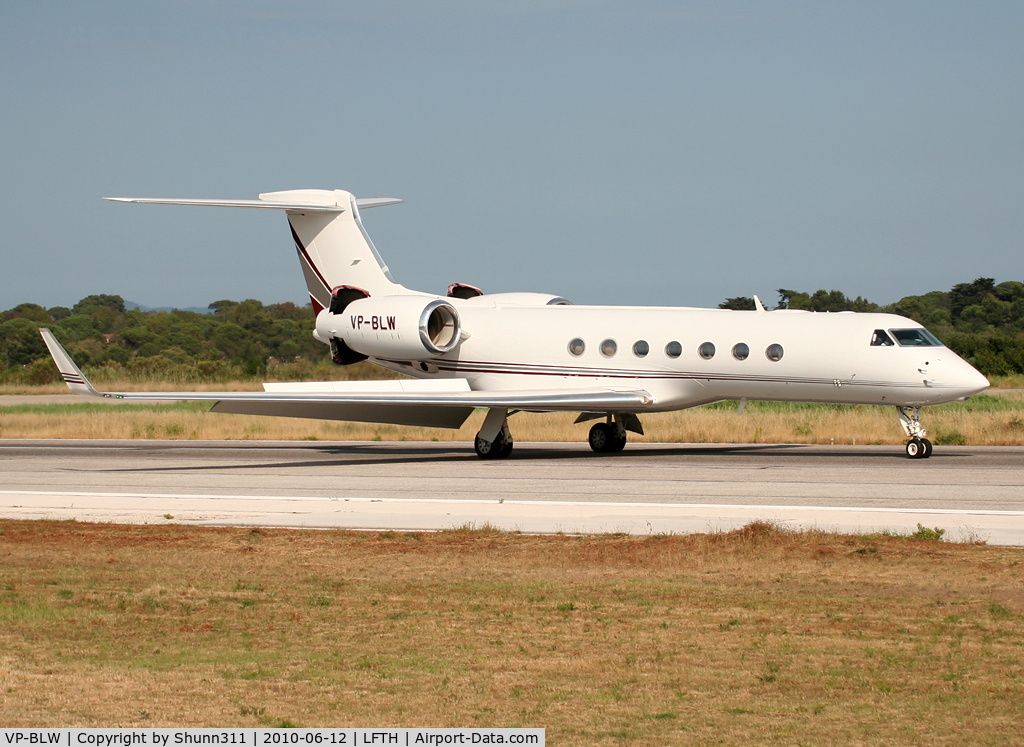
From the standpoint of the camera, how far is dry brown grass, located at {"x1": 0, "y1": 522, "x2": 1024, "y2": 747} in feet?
20.6

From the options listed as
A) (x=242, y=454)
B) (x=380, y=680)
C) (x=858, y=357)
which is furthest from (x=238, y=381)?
(x=380, y=680)

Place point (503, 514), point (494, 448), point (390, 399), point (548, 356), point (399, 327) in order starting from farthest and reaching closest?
1. point (399, 327)
2. point (548, 356)
3. point (494, 448)
4. point (390, 399)
5. point (503, 514)

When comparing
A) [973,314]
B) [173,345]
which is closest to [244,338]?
[173,345]

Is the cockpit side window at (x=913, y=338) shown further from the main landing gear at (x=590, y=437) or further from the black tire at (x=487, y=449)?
the black tire at (x=487, y=449)

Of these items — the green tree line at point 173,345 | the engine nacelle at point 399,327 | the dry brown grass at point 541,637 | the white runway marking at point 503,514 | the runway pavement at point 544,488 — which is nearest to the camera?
the dry brown grass at point 541,637

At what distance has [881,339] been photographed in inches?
829

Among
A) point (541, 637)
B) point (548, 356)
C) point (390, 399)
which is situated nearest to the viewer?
point (541, 637)

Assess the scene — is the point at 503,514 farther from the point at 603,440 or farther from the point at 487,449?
the point at 603,440

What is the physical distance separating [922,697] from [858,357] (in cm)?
1506

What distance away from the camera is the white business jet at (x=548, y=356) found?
21.0 m

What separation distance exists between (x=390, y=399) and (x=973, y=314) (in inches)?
3150

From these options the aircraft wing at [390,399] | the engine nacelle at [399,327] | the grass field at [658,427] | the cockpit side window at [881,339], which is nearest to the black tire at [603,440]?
the aircraft wing at [390,399]

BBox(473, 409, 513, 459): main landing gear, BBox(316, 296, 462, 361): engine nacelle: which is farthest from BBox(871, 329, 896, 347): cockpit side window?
BBox(316, 296, 462, 361): engine nacelle

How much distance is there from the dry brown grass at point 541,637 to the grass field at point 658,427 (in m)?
16.2
